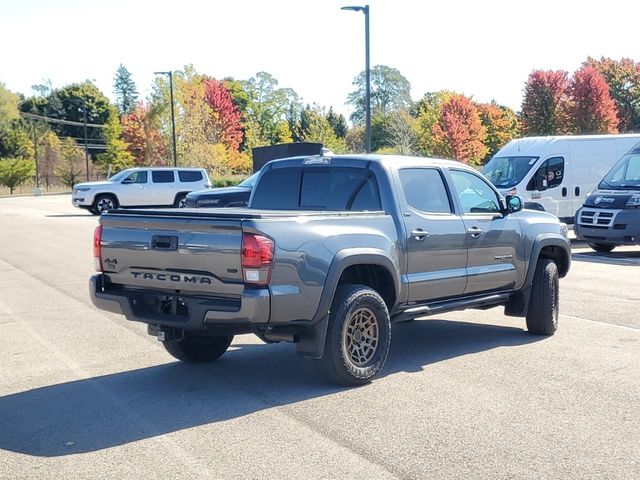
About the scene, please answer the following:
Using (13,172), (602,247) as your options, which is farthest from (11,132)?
(602,247)

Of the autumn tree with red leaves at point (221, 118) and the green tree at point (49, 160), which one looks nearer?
the autumn tree with red leaves at point (221, 118)

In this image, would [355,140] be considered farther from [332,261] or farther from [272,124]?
[332,261]

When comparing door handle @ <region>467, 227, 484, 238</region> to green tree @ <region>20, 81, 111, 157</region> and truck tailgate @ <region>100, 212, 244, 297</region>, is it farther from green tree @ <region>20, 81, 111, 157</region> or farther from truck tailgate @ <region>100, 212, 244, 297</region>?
green tree @ <region>20, 81, 111, 157</region>

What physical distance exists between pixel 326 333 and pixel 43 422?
2.18 meters

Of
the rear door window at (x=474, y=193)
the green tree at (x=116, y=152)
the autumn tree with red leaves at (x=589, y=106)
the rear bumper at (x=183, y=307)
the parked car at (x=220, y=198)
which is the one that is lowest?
the rear bumper at (x=183, y=307)

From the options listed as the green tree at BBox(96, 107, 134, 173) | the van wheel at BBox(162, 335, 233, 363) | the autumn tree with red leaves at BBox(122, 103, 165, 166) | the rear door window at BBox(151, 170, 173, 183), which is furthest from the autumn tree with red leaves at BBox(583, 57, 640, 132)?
the van wheel at BBox(162, 335, 233, 363)

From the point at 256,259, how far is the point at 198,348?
1.92 m

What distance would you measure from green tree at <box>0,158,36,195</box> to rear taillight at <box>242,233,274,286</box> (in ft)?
222

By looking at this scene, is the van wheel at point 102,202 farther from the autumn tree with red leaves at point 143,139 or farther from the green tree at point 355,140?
the green tree at point 355,140

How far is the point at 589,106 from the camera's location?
2643 inches

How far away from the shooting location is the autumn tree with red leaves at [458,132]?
72.3 m

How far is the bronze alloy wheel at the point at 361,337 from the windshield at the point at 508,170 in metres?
13.7

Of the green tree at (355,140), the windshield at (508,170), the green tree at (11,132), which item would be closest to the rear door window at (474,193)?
the windshield at (508,170)

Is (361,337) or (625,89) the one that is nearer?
(361,337)
